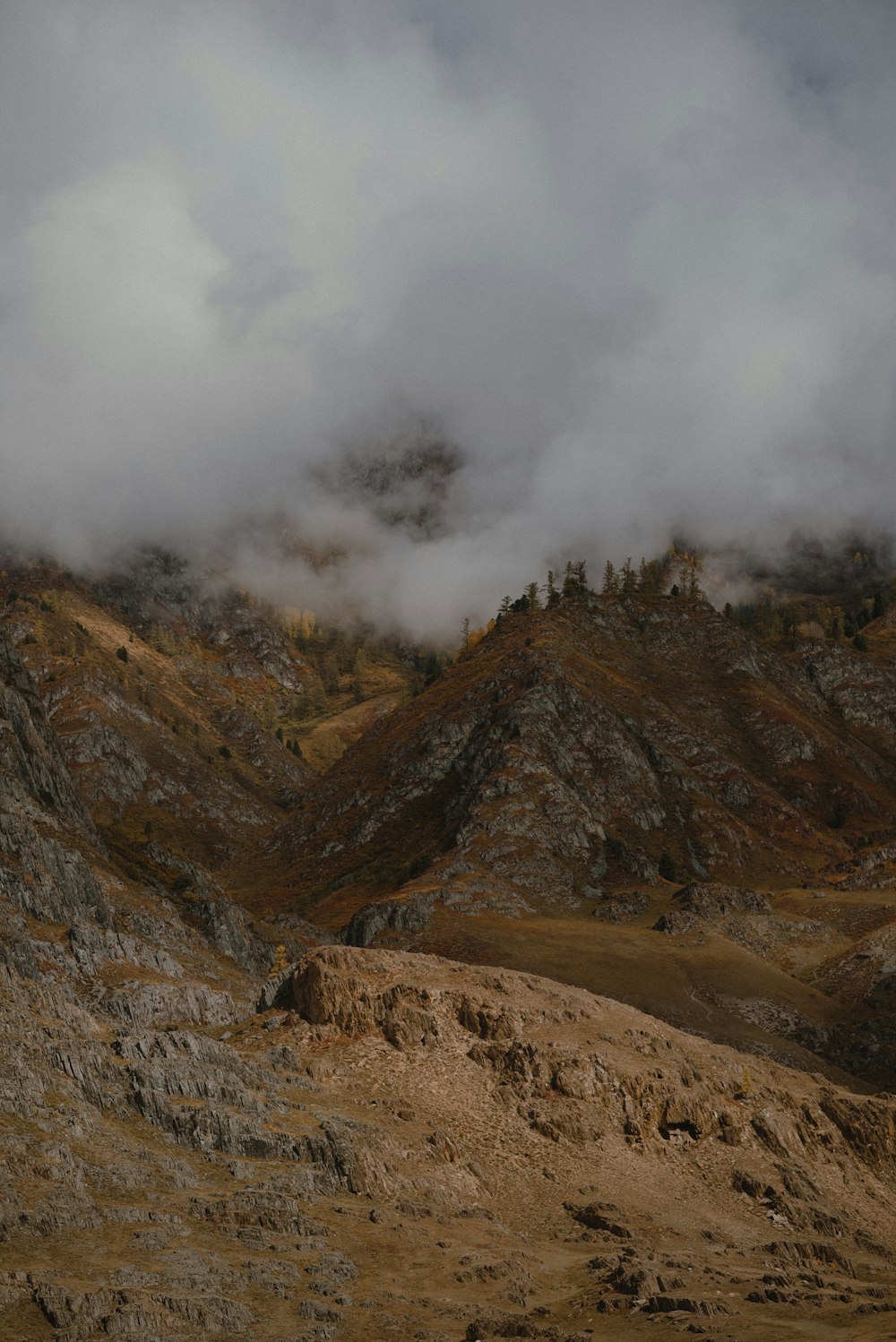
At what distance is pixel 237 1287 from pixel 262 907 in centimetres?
16260

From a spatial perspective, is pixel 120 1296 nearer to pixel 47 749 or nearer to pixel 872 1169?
pixel 872 1169

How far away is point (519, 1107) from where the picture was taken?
2571 inches

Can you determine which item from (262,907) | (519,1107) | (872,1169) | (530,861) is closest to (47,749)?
(262,907)

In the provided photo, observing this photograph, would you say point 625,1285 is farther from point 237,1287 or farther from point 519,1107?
point 519,1107

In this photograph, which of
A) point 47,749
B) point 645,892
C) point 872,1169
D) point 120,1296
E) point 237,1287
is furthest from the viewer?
point 645,892

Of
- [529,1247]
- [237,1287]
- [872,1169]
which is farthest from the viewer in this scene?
[872,1169]

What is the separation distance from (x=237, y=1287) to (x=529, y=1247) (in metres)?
17.4

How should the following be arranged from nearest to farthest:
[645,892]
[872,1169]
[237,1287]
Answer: [237,1287] < [872,1169] < [645,892]

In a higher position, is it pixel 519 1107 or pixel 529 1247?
pixel 519 1107

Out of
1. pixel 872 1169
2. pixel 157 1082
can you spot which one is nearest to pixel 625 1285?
pixel 157 1082

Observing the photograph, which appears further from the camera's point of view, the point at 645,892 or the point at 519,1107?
the point at 645,892

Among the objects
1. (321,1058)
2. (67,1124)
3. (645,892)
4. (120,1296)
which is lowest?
(120,1296)

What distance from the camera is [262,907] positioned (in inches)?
7746

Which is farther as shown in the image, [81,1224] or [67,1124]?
[67,1124]
